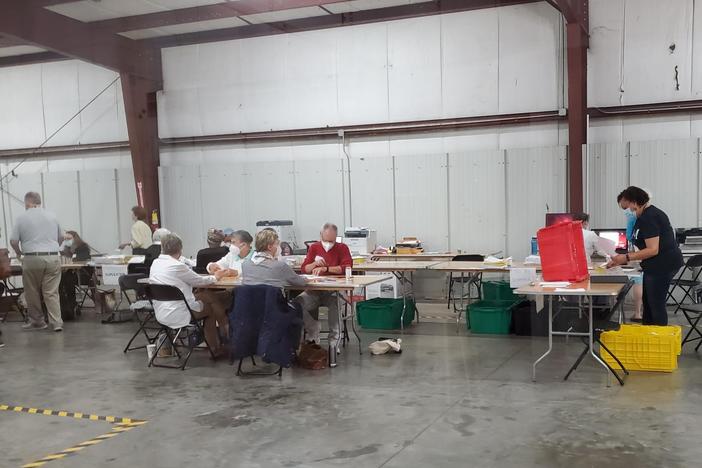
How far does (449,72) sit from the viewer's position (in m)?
8.89

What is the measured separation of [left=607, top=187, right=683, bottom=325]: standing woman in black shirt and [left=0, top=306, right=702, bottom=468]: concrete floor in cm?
57

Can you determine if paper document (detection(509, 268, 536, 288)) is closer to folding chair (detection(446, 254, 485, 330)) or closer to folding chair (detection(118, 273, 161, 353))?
folding chair (detection(446, 254, 485, 330))

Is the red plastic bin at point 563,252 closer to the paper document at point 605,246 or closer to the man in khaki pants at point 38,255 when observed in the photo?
the paper document at point 605,246

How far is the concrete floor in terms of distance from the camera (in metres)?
3.30

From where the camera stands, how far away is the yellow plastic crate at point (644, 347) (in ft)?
15.3

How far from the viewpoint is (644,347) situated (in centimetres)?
470

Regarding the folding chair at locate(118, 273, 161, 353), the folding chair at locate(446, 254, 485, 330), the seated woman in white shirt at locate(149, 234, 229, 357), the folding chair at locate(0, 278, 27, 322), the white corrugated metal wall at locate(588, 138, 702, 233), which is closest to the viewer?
the seated woman in white shirt at locate(149, 234, 229, 357)

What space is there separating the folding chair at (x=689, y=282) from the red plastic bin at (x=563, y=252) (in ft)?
8.27

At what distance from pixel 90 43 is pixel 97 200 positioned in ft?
5.99

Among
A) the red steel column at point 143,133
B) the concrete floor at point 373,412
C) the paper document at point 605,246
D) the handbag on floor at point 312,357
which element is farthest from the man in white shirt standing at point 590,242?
the red steel column at point 143,133

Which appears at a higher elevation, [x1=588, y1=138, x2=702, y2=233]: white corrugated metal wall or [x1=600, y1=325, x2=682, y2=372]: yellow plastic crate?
[x1=588, y1=138, x2=702, y2=233]: white corrugated metal wall

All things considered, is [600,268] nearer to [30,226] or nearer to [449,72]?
[449,72]

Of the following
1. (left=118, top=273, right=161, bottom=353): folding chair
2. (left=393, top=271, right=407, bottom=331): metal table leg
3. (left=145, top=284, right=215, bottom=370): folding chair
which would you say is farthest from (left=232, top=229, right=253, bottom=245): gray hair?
(left=393, top=271, right=407, bottom=331): metal table leg

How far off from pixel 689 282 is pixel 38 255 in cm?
731
